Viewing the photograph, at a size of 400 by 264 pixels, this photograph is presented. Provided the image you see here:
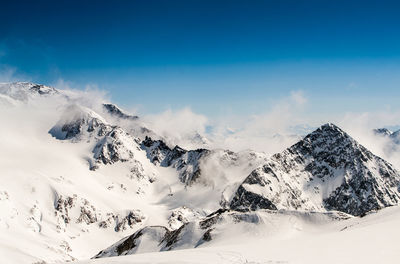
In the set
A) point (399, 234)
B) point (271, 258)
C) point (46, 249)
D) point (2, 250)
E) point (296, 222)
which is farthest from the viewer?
point (46, 249)

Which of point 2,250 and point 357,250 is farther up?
point 2,250

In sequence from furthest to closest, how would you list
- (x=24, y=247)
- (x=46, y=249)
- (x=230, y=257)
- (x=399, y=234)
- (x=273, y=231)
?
(x=46, y=249) → (x=24, y=247) → (x=273, y=231) → (x=399, y=234) → (x=230, y=257)

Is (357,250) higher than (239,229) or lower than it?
lower

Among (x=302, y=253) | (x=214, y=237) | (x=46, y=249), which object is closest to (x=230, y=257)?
(x=302, y=253)

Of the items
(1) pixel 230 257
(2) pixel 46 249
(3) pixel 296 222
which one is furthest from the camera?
(2) pixel 46 249

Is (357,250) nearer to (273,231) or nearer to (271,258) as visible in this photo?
(271,258)

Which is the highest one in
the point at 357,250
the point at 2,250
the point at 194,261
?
the point at 2,250

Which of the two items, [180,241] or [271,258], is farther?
[180,241]

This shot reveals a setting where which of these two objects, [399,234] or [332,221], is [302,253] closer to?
[399,234]

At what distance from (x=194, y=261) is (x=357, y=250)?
1329 cm

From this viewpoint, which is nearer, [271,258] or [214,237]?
[271,258]

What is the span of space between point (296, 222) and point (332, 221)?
1049 cm

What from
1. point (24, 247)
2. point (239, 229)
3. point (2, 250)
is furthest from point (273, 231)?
point (24, 247)

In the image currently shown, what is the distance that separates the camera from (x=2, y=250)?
13650cm
